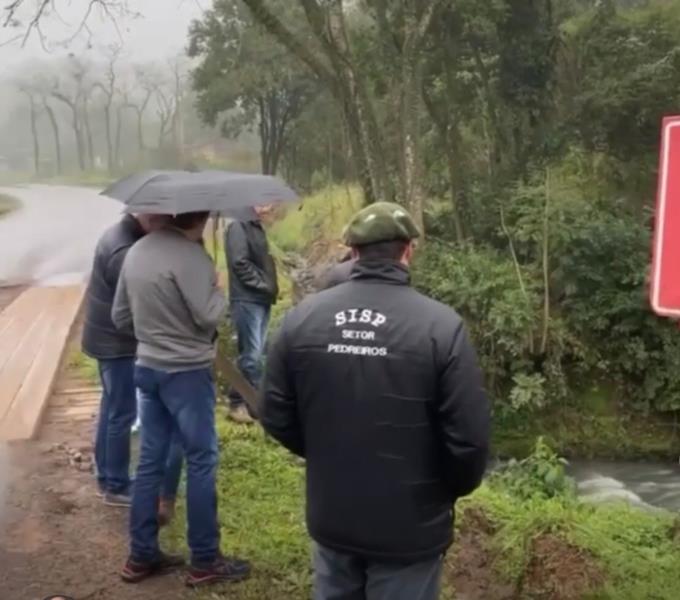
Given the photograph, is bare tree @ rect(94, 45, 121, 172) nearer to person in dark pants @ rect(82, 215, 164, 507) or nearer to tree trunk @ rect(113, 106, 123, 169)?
tree trunk @ rect(113, 106, 123, 169)

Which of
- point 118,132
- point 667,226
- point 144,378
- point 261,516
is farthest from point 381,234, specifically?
point 118,132

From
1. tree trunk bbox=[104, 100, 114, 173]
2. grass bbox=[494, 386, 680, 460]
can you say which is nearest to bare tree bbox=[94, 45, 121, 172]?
tree trunk bbox=[104, 100, 114, 173]

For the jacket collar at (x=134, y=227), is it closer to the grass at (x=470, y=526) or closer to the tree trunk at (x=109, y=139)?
the grass at (x=470, y=526)

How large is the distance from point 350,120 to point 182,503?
9.67 meters

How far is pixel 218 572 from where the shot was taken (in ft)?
13.2

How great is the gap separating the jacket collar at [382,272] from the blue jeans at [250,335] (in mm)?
3936

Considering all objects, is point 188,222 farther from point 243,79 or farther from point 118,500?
point 243,79

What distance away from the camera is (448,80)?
16922 mm

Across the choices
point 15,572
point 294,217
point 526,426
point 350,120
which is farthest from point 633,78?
point 15,572

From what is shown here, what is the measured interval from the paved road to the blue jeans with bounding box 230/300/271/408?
806 centimetres

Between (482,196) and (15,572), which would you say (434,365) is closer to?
(15,572)

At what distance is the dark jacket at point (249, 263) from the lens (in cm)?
633

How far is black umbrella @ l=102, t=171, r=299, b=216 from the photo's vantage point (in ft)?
12.4

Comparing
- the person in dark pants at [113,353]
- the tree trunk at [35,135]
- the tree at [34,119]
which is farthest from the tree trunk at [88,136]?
the person in dark pants at [113,353]
